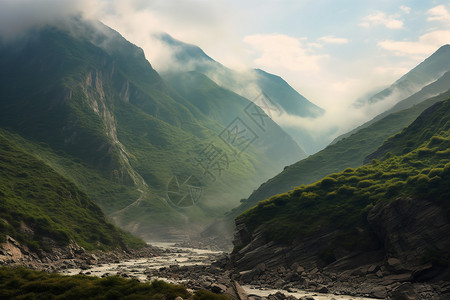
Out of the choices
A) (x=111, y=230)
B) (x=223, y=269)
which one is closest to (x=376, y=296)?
(x=223, y=269)

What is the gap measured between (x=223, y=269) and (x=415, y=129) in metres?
96.2

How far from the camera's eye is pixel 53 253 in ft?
359

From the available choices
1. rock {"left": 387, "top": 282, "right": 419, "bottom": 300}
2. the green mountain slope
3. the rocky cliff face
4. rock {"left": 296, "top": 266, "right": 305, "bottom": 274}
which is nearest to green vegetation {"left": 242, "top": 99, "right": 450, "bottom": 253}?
the rocky cliff face

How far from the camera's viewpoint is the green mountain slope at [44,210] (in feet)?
368

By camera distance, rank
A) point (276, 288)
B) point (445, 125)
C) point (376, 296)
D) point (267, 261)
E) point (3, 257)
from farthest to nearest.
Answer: point (445, 125)
point (3, 257)
point (267, 261)
point (276, 288)
point (376, 296)

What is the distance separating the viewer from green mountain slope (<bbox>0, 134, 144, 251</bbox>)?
112 metres

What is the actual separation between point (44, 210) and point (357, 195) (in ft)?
375

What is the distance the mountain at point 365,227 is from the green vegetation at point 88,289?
124 ft

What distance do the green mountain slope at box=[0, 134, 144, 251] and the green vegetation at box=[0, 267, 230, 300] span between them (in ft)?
204

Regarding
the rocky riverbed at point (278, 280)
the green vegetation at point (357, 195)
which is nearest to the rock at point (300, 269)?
the rocky riverbed at point (278, 280)

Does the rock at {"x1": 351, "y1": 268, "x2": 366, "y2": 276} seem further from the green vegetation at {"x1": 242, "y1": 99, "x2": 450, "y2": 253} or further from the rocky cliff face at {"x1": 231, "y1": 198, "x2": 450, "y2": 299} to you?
the green vegetation at {"x1": 242, "y1": 99, "x2": 450, "y2": 253}

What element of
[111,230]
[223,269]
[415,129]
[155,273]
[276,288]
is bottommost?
[276,288]

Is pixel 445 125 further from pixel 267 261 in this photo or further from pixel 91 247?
pixel 91 247

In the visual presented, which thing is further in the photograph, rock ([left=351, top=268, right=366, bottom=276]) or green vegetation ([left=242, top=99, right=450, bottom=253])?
green vegetation ([left=242, top=99, right=450, bottom=253])
